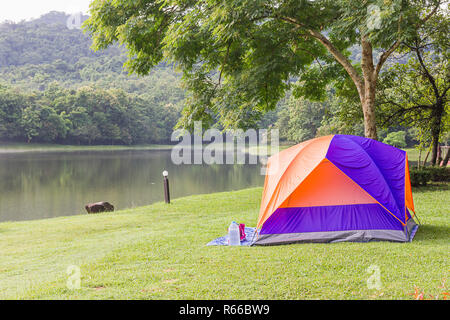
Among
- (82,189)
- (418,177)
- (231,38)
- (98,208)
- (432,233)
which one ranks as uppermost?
(231,38)

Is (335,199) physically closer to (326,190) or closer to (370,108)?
(326,190)

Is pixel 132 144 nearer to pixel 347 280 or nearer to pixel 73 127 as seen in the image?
pixel 73 127

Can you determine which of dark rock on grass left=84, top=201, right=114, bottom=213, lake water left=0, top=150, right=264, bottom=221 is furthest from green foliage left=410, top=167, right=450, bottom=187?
dark rock on grass left=84, top=201, right=114, bottom=213

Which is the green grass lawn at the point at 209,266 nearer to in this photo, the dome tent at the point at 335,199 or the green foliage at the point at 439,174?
the dome tent at the point at 335,199

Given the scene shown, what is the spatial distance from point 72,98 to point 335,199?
219ft

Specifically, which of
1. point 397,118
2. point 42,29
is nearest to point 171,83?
point 42,29

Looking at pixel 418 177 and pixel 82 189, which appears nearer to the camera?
pixel 418 177

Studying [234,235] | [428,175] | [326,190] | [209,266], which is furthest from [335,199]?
[428,175]

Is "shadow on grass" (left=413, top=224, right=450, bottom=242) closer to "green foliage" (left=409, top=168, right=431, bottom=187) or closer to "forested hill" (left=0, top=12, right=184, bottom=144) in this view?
"green foliage" (left=409, top=168, right=431, bottom=187)

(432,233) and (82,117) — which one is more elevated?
(82,117)

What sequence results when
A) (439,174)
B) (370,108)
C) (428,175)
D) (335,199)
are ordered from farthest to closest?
1. (439,174)
2. (428,175)
3. (370,108)
4. (335,199)

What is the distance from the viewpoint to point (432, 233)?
6.72 metres

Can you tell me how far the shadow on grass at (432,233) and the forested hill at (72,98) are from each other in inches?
702
